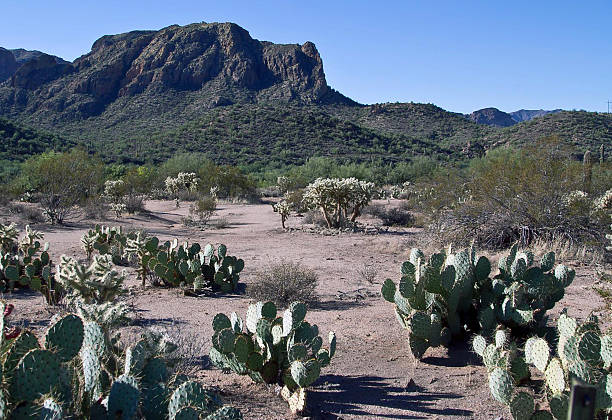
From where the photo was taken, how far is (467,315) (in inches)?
235

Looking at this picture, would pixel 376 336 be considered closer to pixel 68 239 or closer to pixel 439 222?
pixel 439 222

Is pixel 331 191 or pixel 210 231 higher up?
pixel 331 191

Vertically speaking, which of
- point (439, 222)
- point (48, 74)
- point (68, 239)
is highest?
point (48, 74)

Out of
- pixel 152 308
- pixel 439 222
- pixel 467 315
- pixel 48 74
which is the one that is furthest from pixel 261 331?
pixel 48 74

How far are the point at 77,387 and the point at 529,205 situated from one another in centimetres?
1154

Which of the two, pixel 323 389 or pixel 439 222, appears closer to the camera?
pixel 323 389

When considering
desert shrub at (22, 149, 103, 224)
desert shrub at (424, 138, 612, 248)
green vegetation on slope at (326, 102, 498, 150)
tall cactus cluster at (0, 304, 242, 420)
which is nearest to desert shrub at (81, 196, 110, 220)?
desert shrub at (22, 149, 103, 224)

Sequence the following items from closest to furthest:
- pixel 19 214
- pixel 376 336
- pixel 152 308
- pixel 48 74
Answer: pixel 376 336, pixel 152 308, pixel 19 214, pixel 48 74

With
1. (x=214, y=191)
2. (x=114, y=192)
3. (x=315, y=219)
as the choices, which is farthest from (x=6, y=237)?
(x=214, y=191)

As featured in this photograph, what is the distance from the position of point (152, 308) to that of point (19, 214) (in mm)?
14286

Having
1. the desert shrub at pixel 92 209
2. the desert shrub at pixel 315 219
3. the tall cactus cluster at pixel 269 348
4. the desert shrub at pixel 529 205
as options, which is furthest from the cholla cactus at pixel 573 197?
the desert shrub at pixel 92 209

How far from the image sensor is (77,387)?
2.99m

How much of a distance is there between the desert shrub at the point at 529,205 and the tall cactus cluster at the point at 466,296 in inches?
254

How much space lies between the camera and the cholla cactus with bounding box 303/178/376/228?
701 inches
